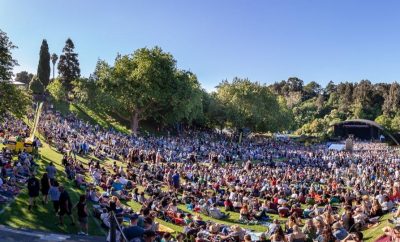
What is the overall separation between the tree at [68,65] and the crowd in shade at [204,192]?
27.7m

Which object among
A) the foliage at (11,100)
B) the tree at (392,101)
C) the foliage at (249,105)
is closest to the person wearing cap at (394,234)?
the foliage at (11,100)

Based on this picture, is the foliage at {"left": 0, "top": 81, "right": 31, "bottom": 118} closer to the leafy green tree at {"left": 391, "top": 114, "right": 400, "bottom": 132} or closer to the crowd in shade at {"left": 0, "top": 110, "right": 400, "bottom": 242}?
the crowd in shade at {"left": 0, "top": 110, "right": 400, "bottom": 242}

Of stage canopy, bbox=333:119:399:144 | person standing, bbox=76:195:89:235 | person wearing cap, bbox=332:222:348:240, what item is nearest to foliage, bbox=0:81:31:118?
person standing, bbox=76:195:89:235

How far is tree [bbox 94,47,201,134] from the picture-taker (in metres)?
53.9

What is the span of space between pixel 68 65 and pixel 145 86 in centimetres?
2163

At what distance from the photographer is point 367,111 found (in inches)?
4038

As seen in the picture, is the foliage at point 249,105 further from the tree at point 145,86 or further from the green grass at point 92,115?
the green grass at point 92,115

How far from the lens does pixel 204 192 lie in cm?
2408

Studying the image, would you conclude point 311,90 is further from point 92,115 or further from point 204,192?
point 204,192

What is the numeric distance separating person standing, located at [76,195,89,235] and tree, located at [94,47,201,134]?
39.6m

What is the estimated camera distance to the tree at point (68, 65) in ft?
223

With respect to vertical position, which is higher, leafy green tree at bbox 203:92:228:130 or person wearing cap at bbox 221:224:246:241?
leafy green tree at bbox 203:92:228:130

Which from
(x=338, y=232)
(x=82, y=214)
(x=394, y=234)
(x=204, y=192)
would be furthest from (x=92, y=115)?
(x=394, y=234)

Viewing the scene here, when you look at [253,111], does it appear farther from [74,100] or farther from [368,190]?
[368,190]
